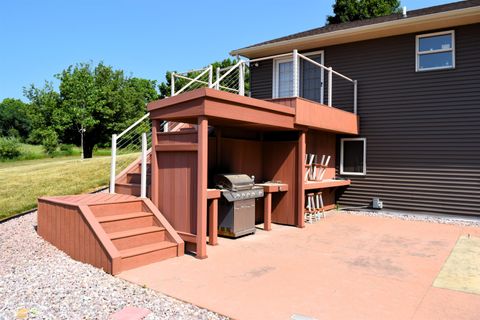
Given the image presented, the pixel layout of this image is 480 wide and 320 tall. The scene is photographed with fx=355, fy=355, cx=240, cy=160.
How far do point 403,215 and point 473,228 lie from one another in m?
1.65

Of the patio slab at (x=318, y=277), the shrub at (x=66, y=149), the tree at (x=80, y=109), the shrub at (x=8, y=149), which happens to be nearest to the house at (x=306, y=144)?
the patio slab at (x=318, y=277)

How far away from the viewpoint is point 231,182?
20.6 ft

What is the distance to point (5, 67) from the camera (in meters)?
50.2

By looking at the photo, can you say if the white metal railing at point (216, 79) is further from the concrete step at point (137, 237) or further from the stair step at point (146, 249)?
the stair step at point (146, 249)

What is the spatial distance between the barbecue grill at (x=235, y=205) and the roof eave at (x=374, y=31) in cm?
541

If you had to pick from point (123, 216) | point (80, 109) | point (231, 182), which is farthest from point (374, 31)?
point (80, 109)

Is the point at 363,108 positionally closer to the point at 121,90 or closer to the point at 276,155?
the point at 276,155

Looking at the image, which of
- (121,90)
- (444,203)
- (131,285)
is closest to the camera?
(131,285)

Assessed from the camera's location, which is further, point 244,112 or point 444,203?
point 444,203

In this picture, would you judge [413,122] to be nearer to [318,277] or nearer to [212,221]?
[212,221]

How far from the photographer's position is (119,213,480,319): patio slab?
3.44 metres

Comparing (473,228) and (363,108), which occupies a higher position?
(363,108)

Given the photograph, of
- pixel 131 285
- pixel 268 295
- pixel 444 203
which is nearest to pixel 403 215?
pixel 444 203

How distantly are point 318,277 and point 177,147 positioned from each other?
→ 284 cm
